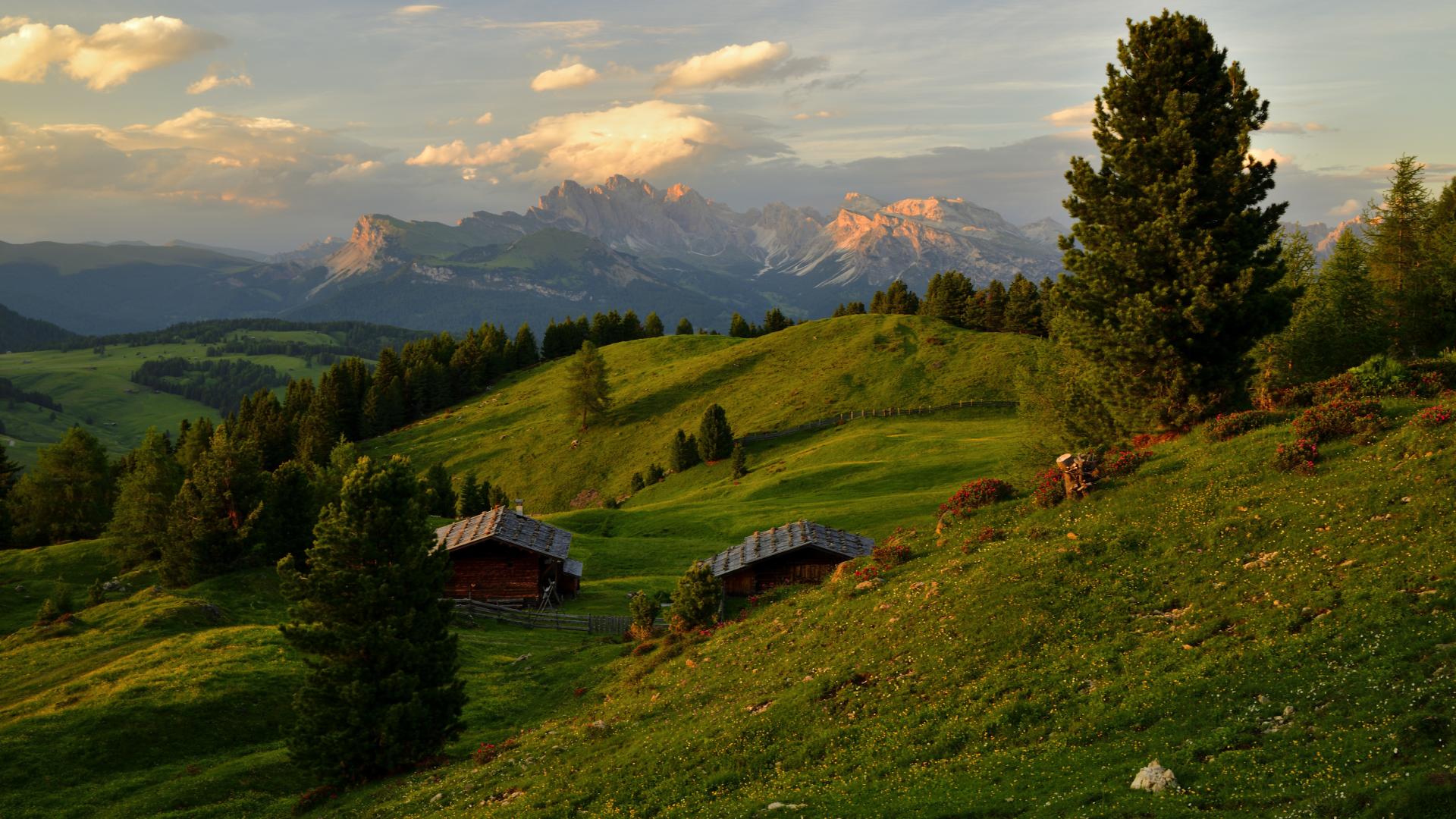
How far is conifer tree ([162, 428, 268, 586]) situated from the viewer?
6247cm

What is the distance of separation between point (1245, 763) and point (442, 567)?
96.1ft

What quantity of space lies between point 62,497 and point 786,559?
9296 centimetres

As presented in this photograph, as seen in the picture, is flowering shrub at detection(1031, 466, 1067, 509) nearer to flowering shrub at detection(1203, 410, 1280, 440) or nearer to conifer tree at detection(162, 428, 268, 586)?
flowering shrub at detection(1203, 410, 1280, 440)

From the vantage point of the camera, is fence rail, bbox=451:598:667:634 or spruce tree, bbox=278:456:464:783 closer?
spruce tree, bbox=278:456:464:783

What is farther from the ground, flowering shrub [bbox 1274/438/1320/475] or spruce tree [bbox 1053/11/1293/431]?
spruce tree [bbox 1053/11/1293/431]

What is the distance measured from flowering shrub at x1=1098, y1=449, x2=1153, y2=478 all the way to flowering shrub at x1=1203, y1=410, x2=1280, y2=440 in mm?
2397

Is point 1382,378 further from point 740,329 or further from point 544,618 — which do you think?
point 740,329

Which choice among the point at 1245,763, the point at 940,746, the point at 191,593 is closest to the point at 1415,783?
the point at 1245,763

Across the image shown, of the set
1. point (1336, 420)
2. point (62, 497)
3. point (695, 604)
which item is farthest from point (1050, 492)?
point (62, 497)

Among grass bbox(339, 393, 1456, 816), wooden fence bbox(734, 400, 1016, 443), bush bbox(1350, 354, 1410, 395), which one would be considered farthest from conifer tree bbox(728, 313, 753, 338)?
bush bbox(1350, 354, 1410, 395)

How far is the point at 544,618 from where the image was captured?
2367 inches

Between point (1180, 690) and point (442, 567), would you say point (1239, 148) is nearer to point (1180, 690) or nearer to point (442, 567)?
point (1180, 690)

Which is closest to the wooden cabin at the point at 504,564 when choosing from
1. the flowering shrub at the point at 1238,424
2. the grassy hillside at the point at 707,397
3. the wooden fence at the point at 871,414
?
the flowering shrub at the point at 1238,424

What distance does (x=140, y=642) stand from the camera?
159ft
